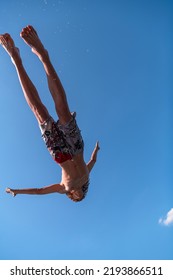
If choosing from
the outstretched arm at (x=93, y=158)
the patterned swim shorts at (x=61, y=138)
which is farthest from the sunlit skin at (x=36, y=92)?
the outstretched arm at (x=93, y=158)

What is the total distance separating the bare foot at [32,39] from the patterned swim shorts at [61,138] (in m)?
1.24

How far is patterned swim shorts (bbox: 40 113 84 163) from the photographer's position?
6.21 meters

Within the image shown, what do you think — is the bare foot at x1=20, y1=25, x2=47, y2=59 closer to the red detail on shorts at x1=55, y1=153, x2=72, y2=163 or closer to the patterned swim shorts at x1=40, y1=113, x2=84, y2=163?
the patterned swim shorts at x1=40, y1=113, x2=84, y2=163

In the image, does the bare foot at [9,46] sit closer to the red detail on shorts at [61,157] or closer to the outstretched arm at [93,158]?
the red detail on shorts at [61,157]

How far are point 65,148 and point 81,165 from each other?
1.86 ft

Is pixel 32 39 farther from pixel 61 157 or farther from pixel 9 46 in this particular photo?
pixel 61 157

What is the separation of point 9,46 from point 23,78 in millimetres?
653

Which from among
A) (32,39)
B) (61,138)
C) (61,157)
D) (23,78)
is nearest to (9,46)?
(32,39)

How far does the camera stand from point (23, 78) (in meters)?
5.85

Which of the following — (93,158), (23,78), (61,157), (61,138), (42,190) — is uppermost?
(23,78)

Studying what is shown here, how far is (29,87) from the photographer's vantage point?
19.3 feet

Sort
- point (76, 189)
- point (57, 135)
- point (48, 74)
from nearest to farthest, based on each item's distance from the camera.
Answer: point (48, 74), point (57, 135), point (76, 189)
